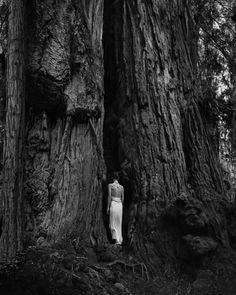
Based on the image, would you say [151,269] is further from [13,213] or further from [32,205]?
[13,213]

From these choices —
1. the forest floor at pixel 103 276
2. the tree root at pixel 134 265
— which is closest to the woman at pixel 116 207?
the forest floor at pixel 103 276

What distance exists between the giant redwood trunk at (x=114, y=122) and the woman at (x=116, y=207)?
209 millimetres

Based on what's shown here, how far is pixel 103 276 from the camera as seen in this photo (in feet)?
28.7

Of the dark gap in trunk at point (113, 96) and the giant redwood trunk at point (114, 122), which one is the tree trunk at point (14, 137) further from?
the dark gap in trunk at point (113, 96)

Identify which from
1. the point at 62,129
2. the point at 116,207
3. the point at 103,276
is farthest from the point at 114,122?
the point at 103,276

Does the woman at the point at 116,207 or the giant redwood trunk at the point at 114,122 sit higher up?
the giant redwood trunk at the point at 114,122

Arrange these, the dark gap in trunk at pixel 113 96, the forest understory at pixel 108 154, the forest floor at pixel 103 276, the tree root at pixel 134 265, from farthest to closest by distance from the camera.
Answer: the dark gap in trunk at pixel 113 96
the tree root at pixel 134 265
the forest understory at pixel 108 154
the forest floor at pixel 103 276

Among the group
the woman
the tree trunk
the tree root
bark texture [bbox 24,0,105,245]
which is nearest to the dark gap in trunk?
the woman

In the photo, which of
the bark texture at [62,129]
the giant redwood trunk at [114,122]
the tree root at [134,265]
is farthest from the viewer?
the giant redwood trunk at [114,122]

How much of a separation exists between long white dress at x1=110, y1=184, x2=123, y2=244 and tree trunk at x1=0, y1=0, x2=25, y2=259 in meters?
3.08

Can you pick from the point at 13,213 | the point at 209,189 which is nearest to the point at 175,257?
the point at 209,189

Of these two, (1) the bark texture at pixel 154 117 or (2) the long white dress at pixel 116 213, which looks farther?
(1) the bark texture at pixel 154 117

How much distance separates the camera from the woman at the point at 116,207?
10.9 metres

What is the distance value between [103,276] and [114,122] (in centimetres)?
453
